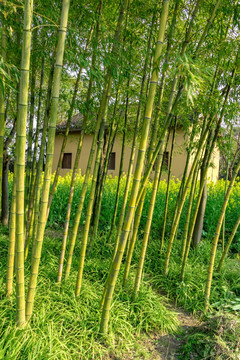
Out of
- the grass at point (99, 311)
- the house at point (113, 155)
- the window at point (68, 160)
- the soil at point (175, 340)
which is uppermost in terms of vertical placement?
the house at point (113, 155)

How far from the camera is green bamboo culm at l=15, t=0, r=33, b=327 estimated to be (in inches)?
59.3

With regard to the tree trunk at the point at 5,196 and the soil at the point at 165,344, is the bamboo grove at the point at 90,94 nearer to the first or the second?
the soil at the point at 165,344

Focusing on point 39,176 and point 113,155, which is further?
point 113,155

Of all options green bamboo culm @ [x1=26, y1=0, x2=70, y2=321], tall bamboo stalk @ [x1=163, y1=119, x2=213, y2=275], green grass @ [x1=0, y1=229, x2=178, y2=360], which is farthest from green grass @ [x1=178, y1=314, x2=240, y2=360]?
green bamboo culm @ [x1=26, y1=0, x2=70, y2=321]

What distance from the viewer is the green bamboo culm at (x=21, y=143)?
1506mm

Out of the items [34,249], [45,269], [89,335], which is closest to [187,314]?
[89,335]

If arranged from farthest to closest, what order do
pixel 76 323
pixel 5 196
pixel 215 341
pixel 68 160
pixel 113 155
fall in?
1. pixel 68 160
2. pixel 113 155
3. pixel 5 196
4. pixel 76 323
5. pixel 215 341

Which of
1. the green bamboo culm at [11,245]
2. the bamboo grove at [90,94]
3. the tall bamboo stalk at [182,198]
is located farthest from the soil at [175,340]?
the green bamboo culm at [11,245]

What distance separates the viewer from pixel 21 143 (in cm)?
161

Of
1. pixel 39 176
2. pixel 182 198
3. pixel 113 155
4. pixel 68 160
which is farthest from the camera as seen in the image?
pixel 68 160

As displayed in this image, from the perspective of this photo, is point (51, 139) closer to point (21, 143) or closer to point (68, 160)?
point (21, 143)

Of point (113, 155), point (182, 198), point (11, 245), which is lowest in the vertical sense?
point (11, 245)

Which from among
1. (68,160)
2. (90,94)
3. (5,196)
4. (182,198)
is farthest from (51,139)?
(68,160)

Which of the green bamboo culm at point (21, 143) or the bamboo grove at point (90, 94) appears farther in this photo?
the bamboo grove at point (90, 94)
